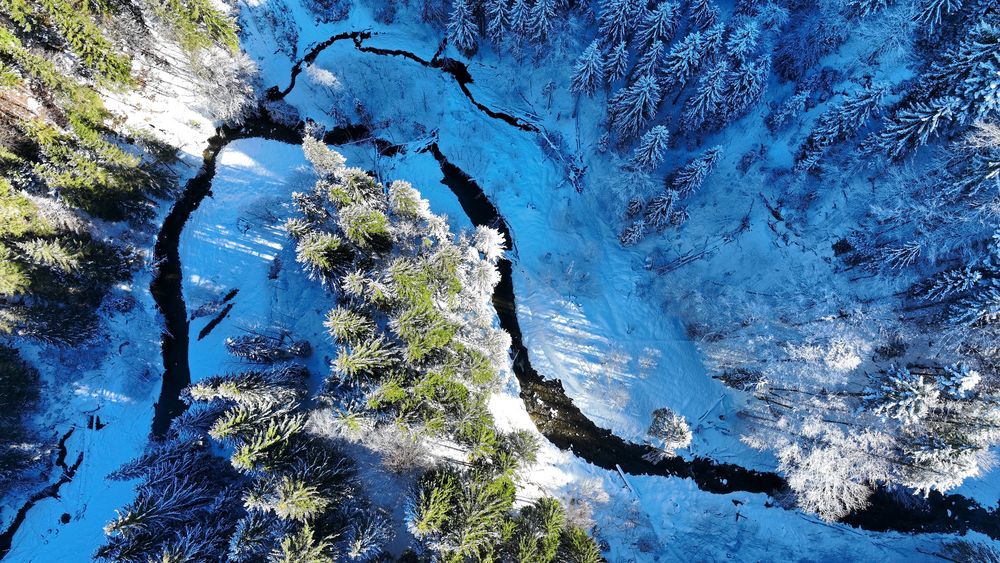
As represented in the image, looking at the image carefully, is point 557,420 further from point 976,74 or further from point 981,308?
point 976,74

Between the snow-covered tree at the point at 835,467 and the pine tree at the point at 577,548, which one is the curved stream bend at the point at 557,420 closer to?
the snow-covered tree at the point at 835,467

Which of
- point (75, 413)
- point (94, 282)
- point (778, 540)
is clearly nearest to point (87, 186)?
point (94, 282)

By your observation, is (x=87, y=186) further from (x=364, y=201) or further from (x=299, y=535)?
(x=299, y=535)

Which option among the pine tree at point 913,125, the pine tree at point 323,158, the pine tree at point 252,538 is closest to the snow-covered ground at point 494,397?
the pine tree at point 323,158

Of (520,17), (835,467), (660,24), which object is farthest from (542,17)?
(835,467)

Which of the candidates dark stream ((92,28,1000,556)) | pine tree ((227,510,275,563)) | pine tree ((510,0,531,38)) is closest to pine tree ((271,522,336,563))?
pine tree ((227,510,275,563))

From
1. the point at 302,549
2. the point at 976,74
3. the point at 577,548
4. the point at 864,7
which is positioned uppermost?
the point at 864,7
